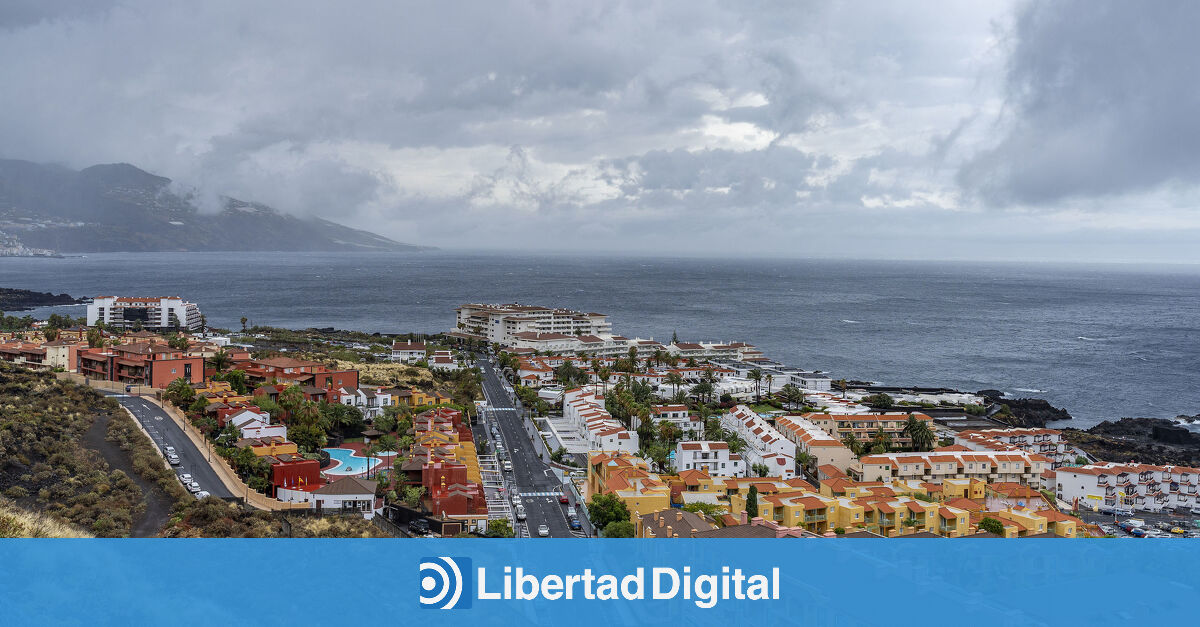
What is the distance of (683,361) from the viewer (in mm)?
37250

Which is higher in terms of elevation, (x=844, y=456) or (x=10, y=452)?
(x=10, y=452)

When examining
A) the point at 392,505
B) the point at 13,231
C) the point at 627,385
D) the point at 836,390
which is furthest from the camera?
the point at 13,231

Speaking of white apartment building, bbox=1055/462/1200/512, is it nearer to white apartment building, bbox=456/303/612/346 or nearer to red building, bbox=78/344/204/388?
red building, bbox=78/344/204/388

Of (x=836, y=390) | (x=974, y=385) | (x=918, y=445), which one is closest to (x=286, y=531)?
(x=918, y=445)

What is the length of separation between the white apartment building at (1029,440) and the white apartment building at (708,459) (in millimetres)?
6913

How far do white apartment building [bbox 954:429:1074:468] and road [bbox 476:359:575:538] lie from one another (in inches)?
456

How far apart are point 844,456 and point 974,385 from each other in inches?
760

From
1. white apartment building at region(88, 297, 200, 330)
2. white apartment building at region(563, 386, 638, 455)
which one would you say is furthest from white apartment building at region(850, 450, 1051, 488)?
white apartment building at region(88, 297, 200, 330)

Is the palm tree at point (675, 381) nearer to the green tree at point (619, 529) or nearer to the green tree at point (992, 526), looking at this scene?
the green tree at point (619, 529)

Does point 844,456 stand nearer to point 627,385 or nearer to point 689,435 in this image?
point 689,435

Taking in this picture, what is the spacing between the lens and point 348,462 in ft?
60.9

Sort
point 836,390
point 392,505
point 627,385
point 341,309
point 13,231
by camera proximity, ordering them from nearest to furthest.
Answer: point 392,505
point 627,385
point 836,390
point 341,309
point 13,231

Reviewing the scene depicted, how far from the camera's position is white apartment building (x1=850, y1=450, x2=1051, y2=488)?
66.4ft

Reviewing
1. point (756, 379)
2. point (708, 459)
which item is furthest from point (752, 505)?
point (756, 379)
